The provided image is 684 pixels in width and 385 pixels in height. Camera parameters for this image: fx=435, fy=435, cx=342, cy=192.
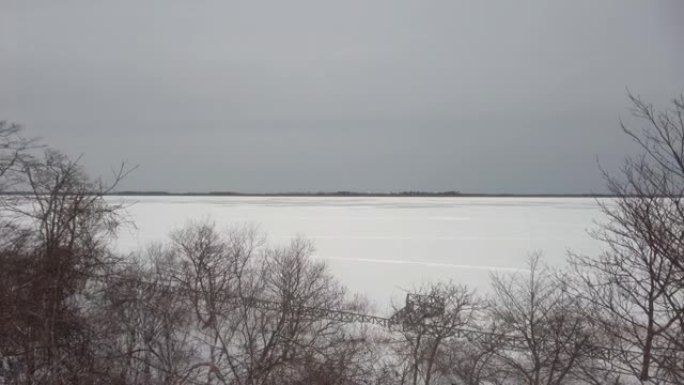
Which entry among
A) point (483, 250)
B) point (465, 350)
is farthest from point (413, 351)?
point (483, 250)

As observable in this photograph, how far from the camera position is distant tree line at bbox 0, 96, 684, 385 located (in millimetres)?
5484

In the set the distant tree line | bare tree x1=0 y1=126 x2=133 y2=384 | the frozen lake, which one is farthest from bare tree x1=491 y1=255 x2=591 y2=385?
bare tree x1=0 y1=126 x2=133 y2=384

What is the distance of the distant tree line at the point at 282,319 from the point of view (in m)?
5.48

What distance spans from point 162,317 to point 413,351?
9.18 meters

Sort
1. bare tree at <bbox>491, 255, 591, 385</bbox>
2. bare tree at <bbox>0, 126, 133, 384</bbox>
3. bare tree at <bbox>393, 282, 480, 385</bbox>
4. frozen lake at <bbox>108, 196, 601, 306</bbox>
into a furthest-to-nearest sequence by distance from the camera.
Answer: frozen lake at <bbox>108, 196, 601, 306</bbox>, bare tree at <bbox>393, 282, 480, 385</bbox>, bare tree at <bbox>491, 255, 591, 385</bbox>, bare tree at <bbox>0, 126, 133, 384</bbox>

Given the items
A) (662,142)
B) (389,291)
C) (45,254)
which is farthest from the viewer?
(389,291)

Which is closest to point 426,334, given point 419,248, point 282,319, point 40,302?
point 282,319

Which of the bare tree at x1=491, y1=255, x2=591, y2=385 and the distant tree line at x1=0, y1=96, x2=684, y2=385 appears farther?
the bare tree at x1=491, y1=255, x2=591, y2=385

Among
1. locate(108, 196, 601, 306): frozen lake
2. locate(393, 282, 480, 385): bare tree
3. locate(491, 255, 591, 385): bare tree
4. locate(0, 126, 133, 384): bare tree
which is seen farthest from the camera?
locate(108, 196, 601, 306): frozen lake

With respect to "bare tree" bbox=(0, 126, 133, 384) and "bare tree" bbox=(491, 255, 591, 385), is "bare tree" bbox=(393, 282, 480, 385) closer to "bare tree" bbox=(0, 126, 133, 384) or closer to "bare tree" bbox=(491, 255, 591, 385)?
"bare tree" bbox=(491, 255, 591, 385)

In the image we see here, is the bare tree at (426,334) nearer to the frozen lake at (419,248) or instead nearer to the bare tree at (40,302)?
the frozen lake at (419,248)

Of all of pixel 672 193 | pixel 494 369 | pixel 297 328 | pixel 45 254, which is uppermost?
pixel 672 193

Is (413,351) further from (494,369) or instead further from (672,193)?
(672,193)

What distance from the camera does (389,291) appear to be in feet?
80.7
